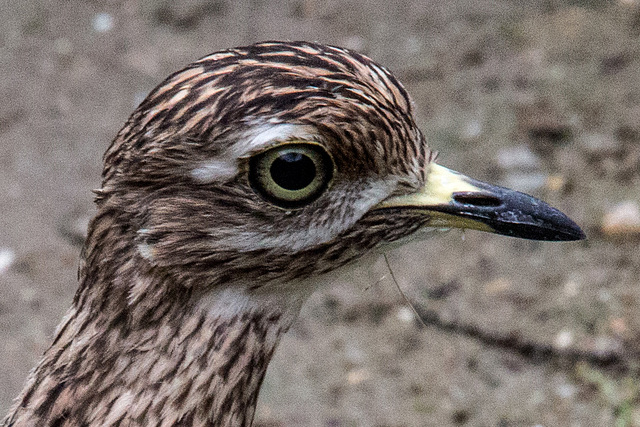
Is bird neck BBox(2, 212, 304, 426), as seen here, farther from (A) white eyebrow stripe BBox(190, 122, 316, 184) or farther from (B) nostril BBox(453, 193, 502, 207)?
(B) nostril BBox(453, 193, 502, 207)

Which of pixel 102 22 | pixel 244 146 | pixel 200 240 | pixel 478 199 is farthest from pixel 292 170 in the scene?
pixel 102 22

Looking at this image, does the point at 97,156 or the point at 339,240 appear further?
the point at 97,156

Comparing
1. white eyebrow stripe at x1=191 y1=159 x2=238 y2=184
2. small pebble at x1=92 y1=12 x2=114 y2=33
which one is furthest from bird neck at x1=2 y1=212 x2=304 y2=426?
small pebble at x1=92 y1=12 x2=114 y2=33

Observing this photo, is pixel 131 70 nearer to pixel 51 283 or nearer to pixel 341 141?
pixel 51 283

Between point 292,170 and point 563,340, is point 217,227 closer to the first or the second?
point 292,170

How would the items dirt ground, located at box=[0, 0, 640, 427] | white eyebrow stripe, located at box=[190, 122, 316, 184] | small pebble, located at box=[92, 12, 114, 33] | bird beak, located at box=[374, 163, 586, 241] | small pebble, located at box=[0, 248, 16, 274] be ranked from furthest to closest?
small pebble, located at box=[92, 12, 114, 33], small pebble, located at box=[0, 248, 16, 274], dirt ground, located at box=[0, 0, 640, 427], bird beak, located at box=[374, 163, 586, 241], white eyebrow stripe, located at box=[190, 122, 316, 184]

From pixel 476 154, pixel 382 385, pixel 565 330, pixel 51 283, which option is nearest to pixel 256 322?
pixel 382 385
